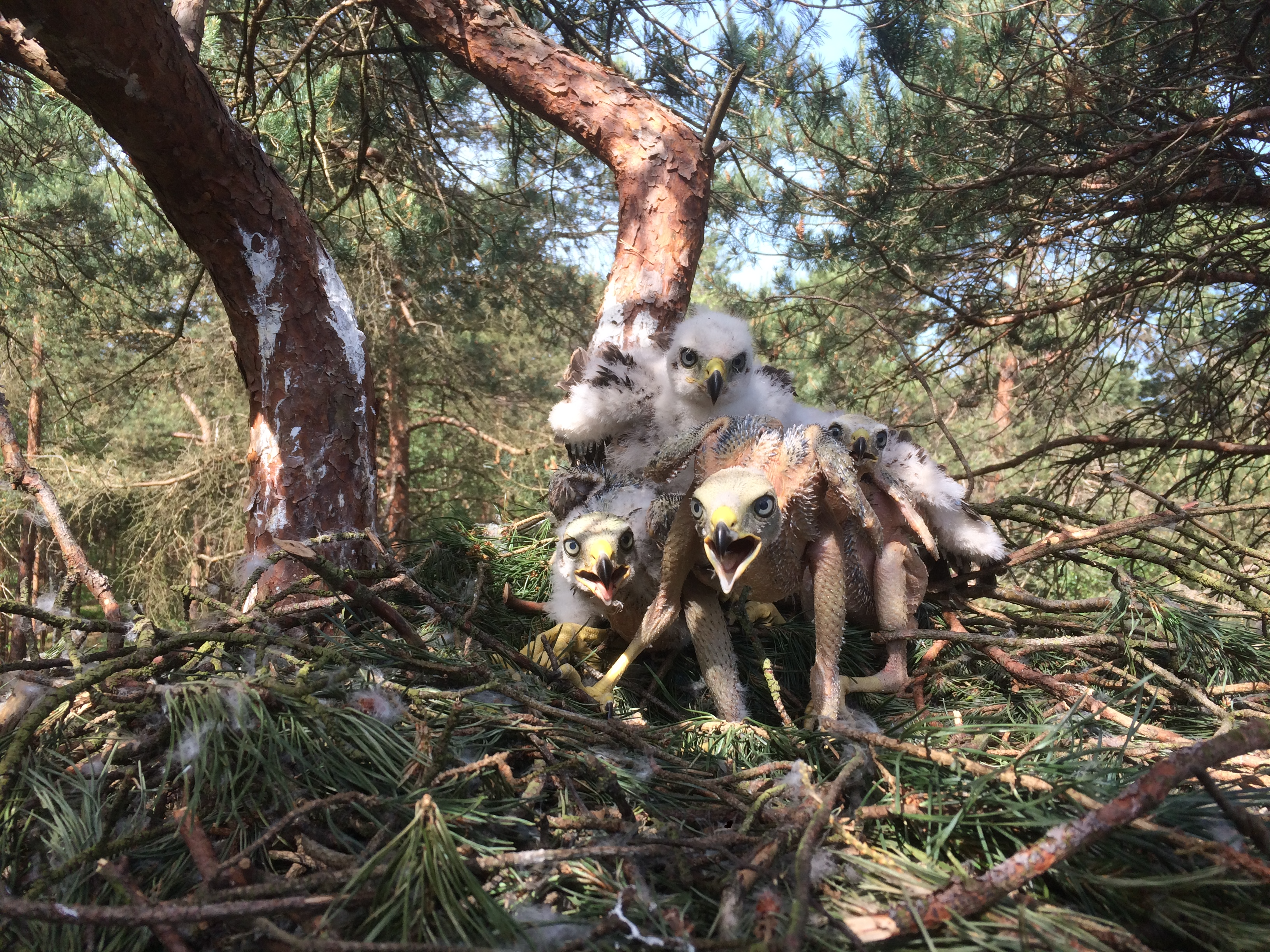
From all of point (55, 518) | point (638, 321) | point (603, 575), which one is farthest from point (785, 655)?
point (55, 518)

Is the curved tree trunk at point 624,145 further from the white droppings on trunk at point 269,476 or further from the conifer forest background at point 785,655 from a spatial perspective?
the white droppings on trunk at point 269,476

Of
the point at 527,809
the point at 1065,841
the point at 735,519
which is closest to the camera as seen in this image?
the point at 1065,841

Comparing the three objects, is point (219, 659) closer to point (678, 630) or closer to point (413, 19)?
point (678, 630)

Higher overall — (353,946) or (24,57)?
(24,57)

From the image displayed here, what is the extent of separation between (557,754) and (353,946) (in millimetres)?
568

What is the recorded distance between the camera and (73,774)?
48.1 inches

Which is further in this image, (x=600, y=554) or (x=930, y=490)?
(x=930, y=490)

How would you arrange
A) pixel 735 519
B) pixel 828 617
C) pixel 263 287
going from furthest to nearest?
1. pixel 263 287
2. pixel 828 617
3. pixel 735 519

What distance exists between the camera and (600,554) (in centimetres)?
178

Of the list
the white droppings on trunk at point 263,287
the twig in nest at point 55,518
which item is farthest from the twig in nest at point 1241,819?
the white droppings on trunk at point 263,287

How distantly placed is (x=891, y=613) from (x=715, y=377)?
85 centimetres

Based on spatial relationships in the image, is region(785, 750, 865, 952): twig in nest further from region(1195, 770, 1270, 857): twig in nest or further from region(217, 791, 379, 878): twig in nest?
region(217, 791, 379, 878): twig in nest

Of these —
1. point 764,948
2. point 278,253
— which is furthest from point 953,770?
point 278,253

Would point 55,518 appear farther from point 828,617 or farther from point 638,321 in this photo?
point 638,321
